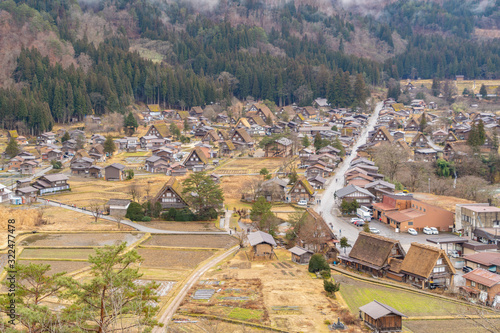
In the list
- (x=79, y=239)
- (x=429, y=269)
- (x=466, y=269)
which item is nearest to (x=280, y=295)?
(x=429, y=269)

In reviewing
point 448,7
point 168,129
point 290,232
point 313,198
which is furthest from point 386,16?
point 290,232

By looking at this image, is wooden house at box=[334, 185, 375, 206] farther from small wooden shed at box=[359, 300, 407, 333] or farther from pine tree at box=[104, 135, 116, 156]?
pine tree at box=[104, 135, 116, 156]

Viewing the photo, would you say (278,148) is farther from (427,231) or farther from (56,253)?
(56,253)

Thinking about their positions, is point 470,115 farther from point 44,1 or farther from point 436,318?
point 44,1

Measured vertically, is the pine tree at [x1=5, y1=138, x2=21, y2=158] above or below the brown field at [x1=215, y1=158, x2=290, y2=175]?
above

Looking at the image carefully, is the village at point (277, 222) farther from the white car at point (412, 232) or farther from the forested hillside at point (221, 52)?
the forested hillside at point (221, 52)

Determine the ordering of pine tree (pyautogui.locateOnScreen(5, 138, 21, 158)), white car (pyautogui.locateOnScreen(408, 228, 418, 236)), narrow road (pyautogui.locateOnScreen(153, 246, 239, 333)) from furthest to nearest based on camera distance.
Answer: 1. pine tree (pyautogui.locateOnScreen(5, 138, 21, 158))
2. white car (pyautogui.locateOnScreen(408, 228, 418, 236))
3. narrow road (pyautogui.locateOnScreen(153, 246, 239, 333))

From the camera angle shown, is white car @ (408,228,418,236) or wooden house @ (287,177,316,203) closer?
white car @ (408,228,418,236)

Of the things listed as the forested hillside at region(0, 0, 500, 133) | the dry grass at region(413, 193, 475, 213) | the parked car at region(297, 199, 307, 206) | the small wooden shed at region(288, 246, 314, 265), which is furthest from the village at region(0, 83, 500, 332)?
the forested hillside at region(0, 0, 500, 133)
